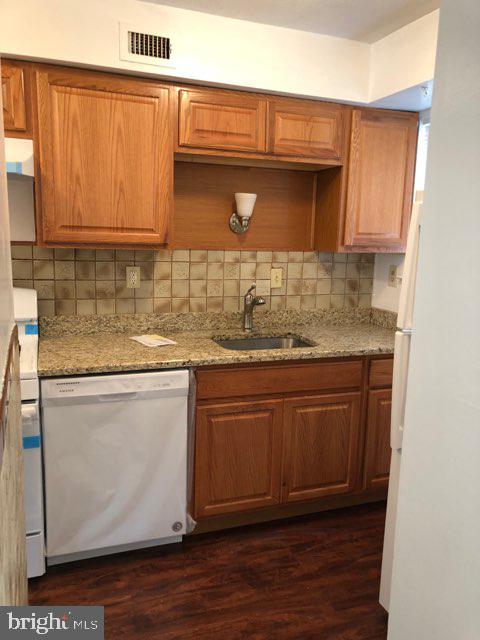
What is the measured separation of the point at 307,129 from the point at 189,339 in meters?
1.26

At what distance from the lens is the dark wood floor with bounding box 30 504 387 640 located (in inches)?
78.2

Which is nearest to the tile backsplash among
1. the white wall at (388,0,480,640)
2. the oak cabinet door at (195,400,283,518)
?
the oak cabinet door at (195,400,283,518)

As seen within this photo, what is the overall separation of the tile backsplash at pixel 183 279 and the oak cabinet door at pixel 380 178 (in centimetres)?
40

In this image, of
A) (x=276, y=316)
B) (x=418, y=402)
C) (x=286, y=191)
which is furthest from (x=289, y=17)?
(x=418, y=402)

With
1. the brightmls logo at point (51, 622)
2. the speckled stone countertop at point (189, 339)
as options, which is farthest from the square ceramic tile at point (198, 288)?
the brightmls logo at point (51, 622)

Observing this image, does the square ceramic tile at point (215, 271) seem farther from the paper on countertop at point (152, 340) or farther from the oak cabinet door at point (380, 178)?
the oak cabinet door at point (380, 178)

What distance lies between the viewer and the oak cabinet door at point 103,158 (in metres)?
2.26

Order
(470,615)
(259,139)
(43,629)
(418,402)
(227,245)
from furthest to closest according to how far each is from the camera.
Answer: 1. (227,245)
2. (259,139)
3. (418,402)
4. (470,615)
5. (43,629)

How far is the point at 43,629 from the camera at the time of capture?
619mm

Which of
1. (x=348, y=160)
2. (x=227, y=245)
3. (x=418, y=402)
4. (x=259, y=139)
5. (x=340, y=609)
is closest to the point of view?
(x=418, y=402)

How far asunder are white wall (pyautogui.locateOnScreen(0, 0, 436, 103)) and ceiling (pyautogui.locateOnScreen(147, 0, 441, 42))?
5 cm

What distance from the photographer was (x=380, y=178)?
2857mm

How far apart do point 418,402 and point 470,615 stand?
44 centimetres

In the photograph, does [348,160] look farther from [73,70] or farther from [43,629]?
[43,629]
